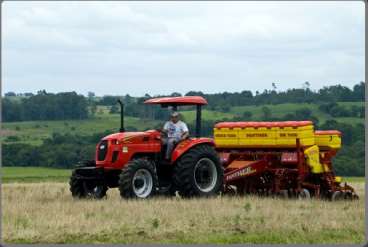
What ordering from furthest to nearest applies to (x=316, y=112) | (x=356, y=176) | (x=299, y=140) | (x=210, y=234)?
(x=316, y=112) < (x=356, y=176) < (x=299, y=140) < (x=210, y=234)

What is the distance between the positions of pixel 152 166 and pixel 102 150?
1.09m

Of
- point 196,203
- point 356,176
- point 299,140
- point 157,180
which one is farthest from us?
point 356,176

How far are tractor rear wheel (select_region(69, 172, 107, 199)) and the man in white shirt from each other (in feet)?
5.19

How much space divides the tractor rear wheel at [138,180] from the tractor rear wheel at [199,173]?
1.93 ft

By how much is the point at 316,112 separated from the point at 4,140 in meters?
23.7

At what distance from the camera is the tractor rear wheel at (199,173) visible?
645 inches

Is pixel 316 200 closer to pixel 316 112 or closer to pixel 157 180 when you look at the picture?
pixel 157 180

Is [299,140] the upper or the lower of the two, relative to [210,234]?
upper

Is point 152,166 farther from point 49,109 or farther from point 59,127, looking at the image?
point 59,127

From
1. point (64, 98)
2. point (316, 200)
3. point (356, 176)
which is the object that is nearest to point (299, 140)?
point (316, 200)

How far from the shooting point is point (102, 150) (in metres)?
16.5

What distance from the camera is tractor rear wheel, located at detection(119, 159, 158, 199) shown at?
15.4m

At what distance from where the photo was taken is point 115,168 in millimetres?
16266

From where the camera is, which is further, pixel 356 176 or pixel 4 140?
pixel 4 140
